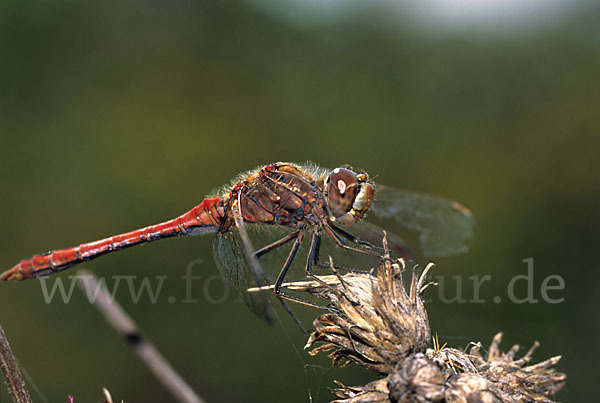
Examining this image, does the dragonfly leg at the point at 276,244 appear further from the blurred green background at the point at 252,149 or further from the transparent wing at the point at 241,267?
the blurred green background at the point at 252,149

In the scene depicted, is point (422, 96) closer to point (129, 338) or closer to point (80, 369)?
point (80, 369)

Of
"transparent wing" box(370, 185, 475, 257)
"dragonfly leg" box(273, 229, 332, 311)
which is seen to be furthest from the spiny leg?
"transparent wing" box(370, 185, 475, 257)

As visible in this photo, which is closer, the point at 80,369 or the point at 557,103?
the point at 80,369

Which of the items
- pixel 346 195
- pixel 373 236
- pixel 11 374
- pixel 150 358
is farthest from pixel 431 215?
pixel 11 374

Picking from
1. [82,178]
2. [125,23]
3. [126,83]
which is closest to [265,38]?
[125,23]

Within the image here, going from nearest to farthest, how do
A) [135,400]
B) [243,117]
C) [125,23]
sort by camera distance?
[135,400], [243,117], [125,23]

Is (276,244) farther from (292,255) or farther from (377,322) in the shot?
(377,322)

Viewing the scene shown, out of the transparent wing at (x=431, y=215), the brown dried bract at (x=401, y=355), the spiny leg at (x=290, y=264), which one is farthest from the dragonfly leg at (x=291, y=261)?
the transparent wing at (x=431, y=215)
